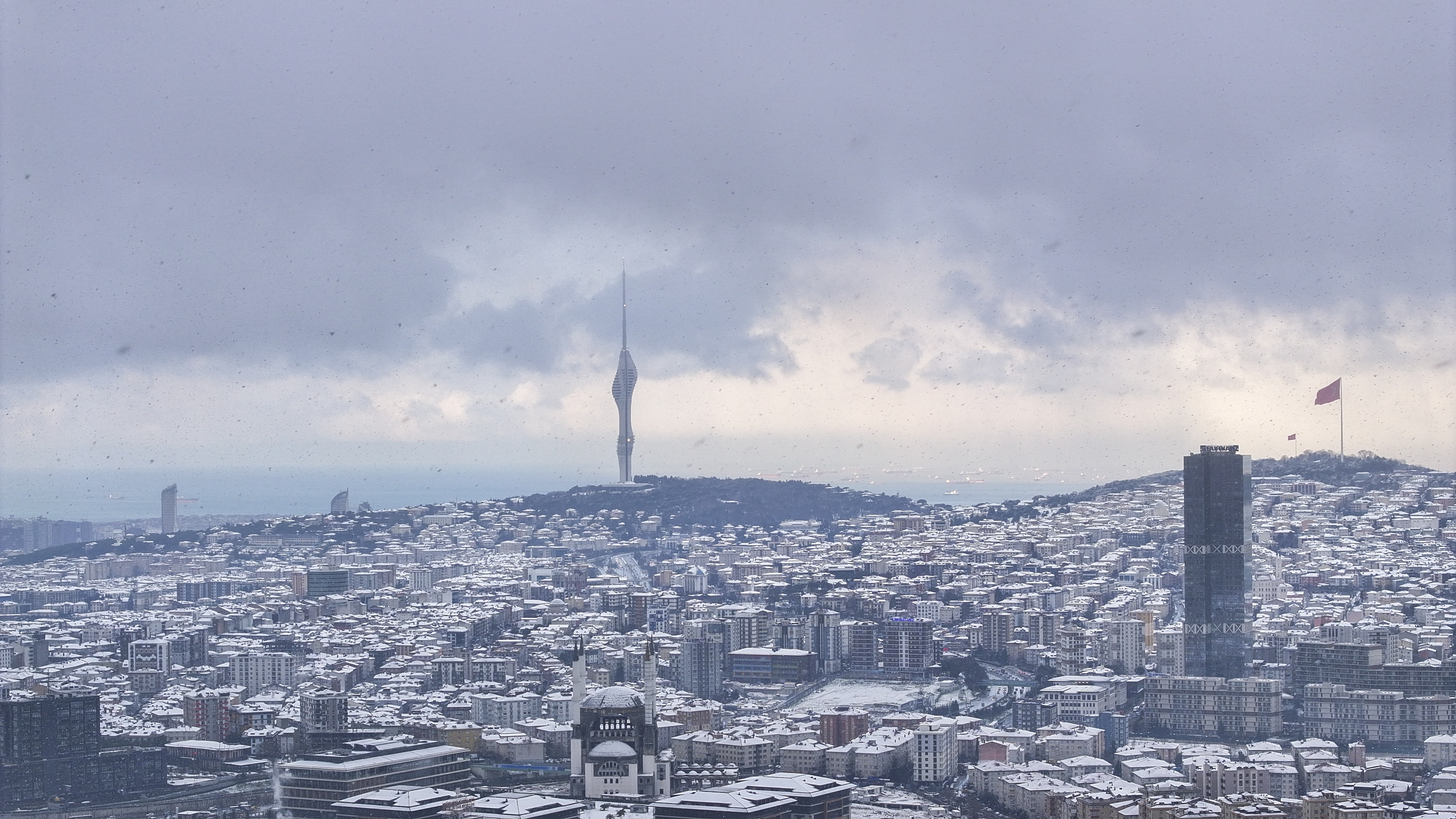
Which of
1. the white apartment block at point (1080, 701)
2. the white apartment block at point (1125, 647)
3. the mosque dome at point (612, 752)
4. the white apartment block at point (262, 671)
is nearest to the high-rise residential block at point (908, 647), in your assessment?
the white apartment block at point (1125, 647)

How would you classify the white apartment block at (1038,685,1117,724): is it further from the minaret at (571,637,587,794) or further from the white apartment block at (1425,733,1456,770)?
the minaret at (571,637,587,794)

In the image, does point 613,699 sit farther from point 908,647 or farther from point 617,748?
point 908,647

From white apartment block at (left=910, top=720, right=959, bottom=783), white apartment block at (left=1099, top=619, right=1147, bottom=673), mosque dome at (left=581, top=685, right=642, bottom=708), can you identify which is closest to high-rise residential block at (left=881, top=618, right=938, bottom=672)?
white apartment block at (left=1099, top=619, right=1147, bottom=673)

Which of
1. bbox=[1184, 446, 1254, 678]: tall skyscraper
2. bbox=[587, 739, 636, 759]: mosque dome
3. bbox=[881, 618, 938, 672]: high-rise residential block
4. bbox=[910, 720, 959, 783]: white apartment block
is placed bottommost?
bbox=[910, 720, 959, 783]: white apartment block

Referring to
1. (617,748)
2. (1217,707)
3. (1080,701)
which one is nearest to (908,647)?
(1080,701)

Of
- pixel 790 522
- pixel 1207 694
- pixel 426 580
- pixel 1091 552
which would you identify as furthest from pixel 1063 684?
pixel 790 522

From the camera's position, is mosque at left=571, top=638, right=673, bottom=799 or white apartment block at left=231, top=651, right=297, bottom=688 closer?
mosque at left=571, top=638, right=673, bottom=799

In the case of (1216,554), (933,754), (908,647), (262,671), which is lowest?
(933,754)
